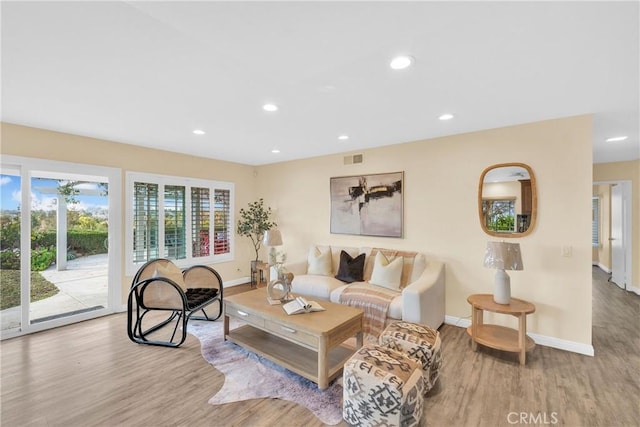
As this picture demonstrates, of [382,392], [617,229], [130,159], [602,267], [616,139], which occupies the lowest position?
[602,267]

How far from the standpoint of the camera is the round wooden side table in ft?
8.25

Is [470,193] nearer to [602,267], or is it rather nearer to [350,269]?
[350,269]

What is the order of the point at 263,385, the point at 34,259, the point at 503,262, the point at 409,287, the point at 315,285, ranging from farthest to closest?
the point at 315,285, the point at 34,259, the point at 409,287, the point at 503,262, the point at 263,385

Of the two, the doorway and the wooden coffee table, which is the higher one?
the doorway

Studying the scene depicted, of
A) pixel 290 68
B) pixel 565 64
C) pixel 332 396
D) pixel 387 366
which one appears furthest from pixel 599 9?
Result: pixel 332 396

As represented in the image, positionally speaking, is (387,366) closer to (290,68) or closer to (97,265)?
(290,68)

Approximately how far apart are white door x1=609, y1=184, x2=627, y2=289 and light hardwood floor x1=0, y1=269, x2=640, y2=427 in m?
2.80

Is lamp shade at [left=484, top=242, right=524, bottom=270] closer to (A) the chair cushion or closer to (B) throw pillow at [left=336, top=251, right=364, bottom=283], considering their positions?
(B) throw pillow at [left=336, top=251, right=364, bottom=283]

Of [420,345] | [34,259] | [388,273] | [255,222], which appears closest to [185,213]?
[255,222]

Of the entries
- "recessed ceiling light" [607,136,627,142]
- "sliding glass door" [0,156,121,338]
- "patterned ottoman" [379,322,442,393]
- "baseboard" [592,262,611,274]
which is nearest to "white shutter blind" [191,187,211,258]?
"sliding glass door" [0,156,121,338]

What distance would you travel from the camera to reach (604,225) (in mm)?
6133

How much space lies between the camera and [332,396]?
2.09m

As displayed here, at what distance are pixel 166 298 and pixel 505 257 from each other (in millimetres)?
3606

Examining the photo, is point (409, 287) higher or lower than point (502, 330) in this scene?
higher
